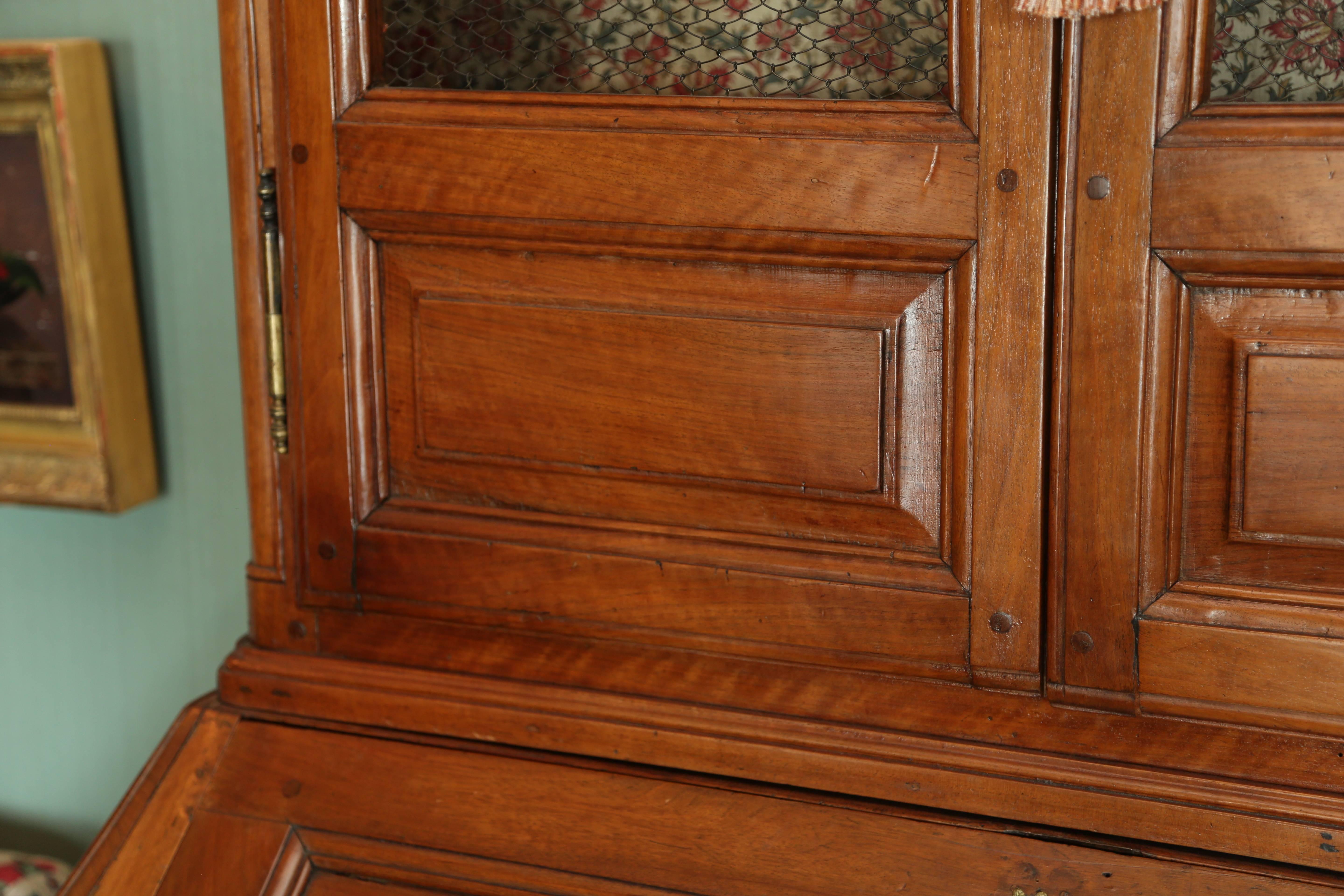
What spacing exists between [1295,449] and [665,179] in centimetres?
53

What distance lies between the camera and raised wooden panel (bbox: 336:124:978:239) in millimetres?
887

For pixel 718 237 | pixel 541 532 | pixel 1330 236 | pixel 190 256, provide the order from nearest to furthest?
pixel 1330 236 < pixel 718 237 < pixel 541 532 < pixel 190 256

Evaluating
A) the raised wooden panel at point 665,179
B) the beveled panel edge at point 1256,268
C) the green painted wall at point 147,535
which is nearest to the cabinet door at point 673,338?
the raised wooden panel at point 665,179

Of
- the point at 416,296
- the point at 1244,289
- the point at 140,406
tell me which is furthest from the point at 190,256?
the point at 1244,289

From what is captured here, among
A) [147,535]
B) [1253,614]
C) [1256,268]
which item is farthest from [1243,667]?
[147,535]

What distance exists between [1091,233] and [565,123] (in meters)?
0.43

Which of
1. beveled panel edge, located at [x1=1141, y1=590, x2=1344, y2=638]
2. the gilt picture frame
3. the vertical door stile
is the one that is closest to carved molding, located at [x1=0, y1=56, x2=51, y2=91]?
the gilt picture frame

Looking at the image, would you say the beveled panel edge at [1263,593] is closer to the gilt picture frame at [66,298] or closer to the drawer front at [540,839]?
the drawer front at [540,839]

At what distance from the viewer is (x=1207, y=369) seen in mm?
865

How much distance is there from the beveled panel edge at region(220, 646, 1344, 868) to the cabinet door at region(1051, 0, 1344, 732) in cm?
6

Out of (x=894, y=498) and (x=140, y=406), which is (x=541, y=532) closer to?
(x=894, y=498)

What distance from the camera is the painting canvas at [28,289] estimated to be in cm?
123

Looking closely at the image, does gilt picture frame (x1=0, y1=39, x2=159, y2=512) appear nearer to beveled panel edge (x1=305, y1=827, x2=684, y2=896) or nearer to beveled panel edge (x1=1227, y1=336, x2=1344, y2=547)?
beveled panel edge (x1=305, y1=827, x2=684, y2=896)

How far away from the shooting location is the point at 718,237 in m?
0.94
